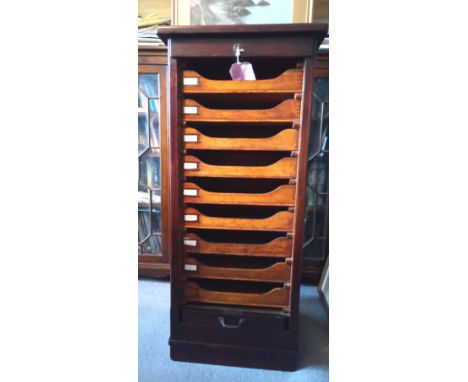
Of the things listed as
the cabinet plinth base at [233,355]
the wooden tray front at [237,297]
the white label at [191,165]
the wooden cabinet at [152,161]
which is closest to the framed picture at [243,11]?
the wooden cabinet at [152,161]

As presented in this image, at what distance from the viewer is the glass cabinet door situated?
A: 1250mm

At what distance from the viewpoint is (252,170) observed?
2.74 ft

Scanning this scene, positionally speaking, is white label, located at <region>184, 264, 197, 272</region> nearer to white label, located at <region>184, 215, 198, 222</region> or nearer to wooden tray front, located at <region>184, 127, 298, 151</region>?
white label, located at <region>184, 215, 198, 222</region>

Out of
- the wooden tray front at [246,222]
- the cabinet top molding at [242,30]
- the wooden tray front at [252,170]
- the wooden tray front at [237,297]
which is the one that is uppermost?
the cabinet top molding at [242,30]

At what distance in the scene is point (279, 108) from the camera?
2.61 feet

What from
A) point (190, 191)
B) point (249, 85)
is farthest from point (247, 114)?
point (190, 191)

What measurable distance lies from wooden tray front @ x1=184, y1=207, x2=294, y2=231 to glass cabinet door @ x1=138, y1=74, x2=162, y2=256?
52cm

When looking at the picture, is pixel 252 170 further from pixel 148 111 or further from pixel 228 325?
pixel 148 111

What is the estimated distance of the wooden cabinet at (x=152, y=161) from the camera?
1216 millimetres

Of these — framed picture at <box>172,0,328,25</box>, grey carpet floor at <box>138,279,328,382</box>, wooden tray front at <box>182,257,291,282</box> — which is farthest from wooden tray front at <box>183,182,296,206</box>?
framed picture at <box>172,0,328,25</box>

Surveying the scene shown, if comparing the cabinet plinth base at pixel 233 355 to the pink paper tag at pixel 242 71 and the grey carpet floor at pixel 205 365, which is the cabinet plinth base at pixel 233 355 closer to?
the grey carpet floor at pixel 205 365
